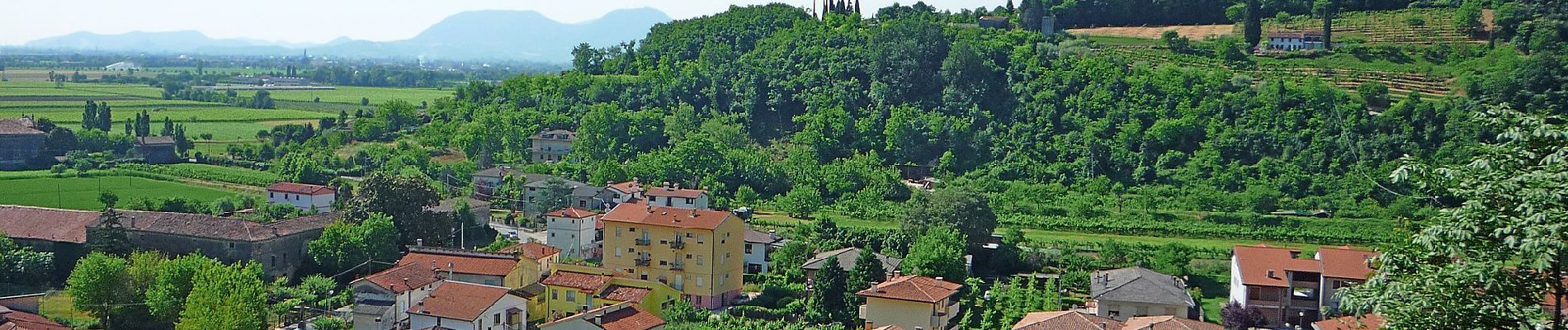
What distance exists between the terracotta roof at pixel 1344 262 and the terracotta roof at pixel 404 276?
49.3 feet

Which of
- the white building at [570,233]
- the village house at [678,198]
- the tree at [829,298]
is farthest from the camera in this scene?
the village house at [678,198]

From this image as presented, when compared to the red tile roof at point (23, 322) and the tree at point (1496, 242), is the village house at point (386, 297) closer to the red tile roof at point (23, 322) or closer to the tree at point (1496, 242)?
the red tile roof at point (23, 322)

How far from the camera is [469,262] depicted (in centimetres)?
2495

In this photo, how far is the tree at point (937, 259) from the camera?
25.5 m

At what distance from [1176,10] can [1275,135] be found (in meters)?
14.7

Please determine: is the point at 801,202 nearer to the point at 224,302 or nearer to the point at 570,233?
the point at 570,233

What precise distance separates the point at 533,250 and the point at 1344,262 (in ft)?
47.8

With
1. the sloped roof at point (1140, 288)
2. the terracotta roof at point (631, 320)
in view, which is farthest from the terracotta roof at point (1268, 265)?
the terracotta roof at point (631, 320)

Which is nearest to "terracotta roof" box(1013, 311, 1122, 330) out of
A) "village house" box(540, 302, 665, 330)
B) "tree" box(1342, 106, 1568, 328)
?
"village house" box(540, 302, 665, 330)

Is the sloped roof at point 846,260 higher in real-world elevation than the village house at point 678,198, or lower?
lower

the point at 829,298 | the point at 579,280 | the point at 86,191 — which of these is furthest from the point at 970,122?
the point at 86,191

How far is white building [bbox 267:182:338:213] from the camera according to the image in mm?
34844

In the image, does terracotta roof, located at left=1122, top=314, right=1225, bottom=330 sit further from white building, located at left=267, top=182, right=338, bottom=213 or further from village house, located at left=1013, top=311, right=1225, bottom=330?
white building, located at left=267, top=182, right=338, bottom=213

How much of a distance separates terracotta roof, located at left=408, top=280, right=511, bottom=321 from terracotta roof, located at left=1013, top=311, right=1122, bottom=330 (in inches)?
310
